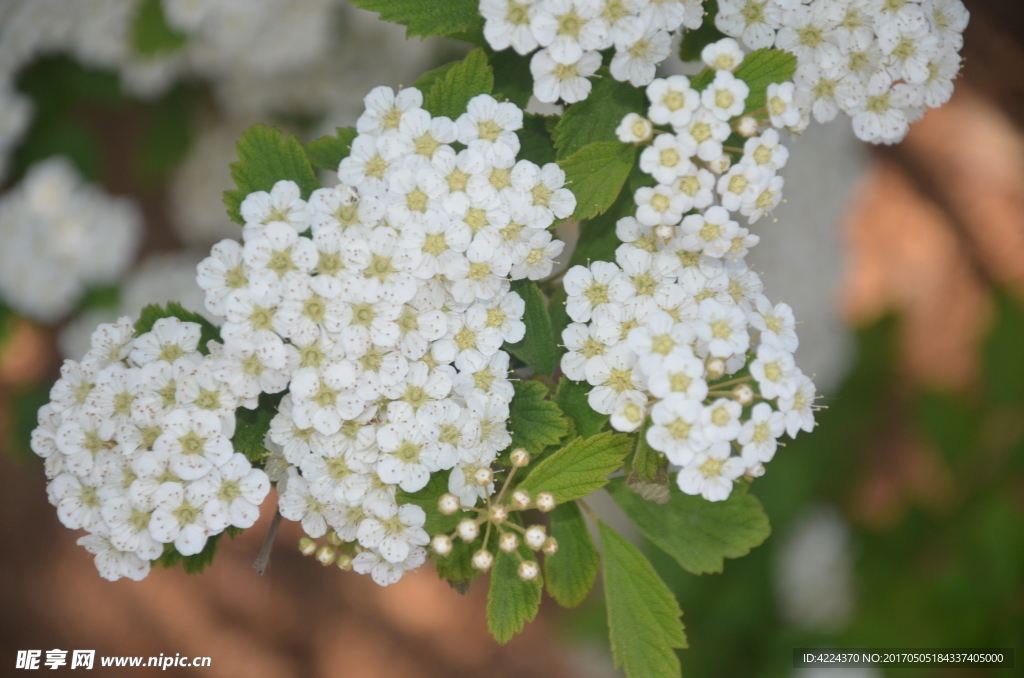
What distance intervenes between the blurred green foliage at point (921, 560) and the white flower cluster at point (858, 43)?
6.52ft

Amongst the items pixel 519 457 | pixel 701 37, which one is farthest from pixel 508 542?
pixel 701 37

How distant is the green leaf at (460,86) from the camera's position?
141 centimetres

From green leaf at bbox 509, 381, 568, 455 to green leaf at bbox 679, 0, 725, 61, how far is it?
0.81m

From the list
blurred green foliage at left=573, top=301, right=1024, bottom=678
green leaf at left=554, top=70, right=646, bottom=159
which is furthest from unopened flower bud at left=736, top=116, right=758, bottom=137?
blurred green foliage at left=573, top=301, right=1024, bottom=678

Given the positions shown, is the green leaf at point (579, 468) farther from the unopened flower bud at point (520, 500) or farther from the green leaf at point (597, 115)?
the green leaf at point (597, 115)

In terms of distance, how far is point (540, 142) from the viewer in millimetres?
1594

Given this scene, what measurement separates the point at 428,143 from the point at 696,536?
95 centimetres

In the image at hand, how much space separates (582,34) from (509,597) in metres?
1.04

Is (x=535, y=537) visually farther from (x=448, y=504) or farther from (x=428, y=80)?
(x=428, y=80)

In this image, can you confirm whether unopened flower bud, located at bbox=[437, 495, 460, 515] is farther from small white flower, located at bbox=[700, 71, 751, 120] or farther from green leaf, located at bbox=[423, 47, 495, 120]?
small white flower, located at bbox=[700, 71, 751, 120]

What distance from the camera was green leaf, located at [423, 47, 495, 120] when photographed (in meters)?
1.41

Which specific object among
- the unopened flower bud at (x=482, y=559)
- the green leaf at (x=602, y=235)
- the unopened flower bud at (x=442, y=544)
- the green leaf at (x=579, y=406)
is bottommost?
the unopened flower bud at (x=482, y=559)

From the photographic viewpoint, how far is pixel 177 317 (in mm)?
1438

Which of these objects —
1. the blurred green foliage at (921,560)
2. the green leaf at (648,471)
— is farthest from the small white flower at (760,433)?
the blurred green foliage at (921,560)
